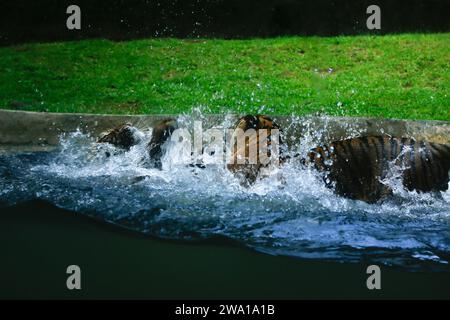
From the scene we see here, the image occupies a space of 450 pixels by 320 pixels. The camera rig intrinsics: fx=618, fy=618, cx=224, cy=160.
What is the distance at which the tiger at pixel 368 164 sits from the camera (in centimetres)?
573

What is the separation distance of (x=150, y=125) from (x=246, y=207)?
2.14 m

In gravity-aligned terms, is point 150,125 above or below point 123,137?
above

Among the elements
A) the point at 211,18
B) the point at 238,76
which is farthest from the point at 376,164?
the point at 211,18

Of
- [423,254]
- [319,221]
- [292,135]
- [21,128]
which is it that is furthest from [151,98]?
[423,254]

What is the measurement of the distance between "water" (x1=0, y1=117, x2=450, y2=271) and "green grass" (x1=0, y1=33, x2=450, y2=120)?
3.69 m

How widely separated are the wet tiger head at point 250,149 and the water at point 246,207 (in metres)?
0.11

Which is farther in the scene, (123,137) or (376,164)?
(123,137)

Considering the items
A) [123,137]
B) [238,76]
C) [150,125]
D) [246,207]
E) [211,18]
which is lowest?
[246,207]

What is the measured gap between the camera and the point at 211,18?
13.7 metres

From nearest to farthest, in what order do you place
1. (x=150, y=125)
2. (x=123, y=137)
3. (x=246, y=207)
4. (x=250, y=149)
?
(x=246, y=207)
(x=250, y=149)
(x=123, y=137)
(x=150, y=125)

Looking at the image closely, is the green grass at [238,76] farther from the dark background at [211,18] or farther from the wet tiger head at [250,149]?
the wet tiger head at [250,149]

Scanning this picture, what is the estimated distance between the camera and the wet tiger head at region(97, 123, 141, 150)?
22.6 ft

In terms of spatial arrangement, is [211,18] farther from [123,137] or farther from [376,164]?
[376,164]

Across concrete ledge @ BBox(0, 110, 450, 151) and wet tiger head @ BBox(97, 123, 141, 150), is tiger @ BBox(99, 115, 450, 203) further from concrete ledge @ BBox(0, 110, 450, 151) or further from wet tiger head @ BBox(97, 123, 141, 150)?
wet tiger head @ BBox(97, 123, 141, 150)
